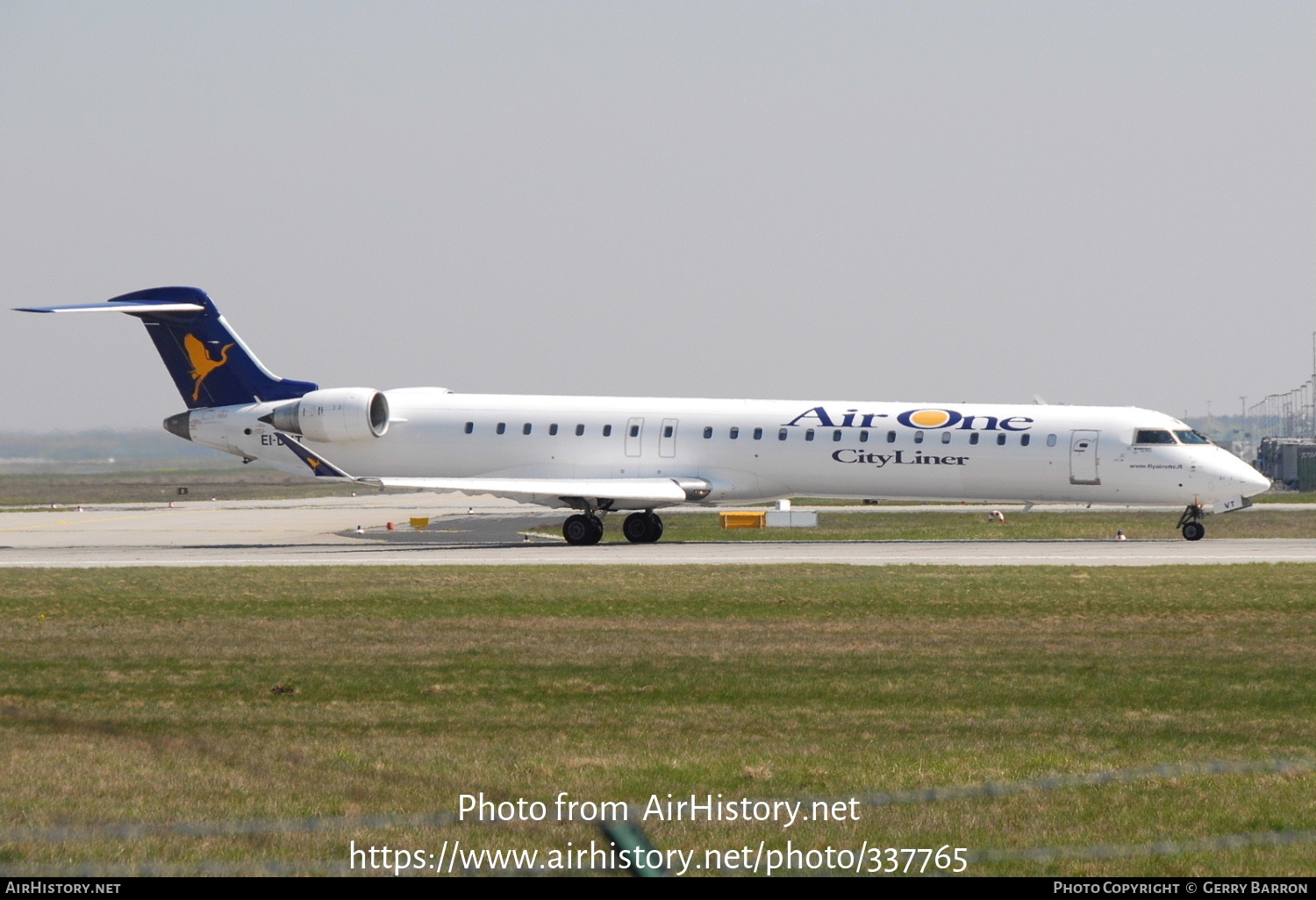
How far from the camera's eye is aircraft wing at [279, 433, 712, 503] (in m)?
33.2

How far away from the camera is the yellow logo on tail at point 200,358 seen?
3762 cm

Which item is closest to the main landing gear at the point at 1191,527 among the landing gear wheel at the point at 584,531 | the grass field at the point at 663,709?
the grass field at the point at 663,709

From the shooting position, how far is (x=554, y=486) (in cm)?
3366

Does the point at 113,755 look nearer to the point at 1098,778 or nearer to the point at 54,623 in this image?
the point at 1098,778

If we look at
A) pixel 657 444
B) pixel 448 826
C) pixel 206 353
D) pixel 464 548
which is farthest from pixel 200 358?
pixel 448 826

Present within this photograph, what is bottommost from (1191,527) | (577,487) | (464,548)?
(464,548)

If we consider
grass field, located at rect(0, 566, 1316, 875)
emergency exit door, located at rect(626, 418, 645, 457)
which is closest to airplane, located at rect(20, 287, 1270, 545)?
emergency exit door, located at rect(626, 418, 645, 457)

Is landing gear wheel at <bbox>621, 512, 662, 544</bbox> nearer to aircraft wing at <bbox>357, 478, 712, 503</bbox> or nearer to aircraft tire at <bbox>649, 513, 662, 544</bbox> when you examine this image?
aircraft tire at <bbox>649, 513, 662, 544</bbox>

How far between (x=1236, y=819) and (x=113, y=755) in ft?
25.0

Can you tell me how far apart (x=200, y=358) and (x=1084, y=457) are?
22.4m

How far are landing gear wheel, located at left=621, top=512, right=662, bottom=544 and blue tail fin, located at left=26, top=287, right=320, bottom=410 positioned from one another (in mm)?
9517

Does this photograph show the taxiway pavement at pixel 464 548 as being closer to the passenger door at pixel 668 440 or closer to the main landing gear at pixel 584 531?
the main landing gear at pixel 584 531

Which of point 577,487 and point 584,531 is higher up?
point 577,487

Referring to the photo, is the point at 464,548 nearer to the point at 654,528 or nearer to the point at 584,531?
the point at 584,531
